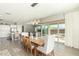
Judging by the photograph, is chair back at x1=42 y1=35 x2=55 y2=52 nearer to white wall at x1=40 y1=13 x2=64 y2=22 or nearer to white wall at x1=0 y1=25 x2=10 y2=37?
white wall at x1=40 y1=13 x2=64 y2=22

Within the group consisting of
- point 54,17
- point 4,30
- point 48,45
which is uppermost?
point 54,17

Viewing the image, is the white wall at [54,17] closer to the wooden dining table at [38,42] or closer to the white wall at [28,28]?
the white wall at [28,28]

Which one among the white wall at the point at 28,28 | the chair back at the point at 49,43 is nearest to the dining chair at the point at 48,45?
the chair back at the point at 49,43

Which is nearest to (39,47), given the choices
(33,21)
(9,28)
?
(33,21)

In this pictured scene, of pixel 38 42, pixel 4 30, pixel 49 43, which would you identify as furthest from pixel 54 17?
pixel 4 30

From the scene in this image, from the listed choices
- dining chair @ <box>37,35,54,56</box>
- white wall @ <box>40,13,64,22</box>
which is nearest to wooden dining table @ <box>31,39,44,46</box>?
dining chair @ <box>37,35,54,56</box>

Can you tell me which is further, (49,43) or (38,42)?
(38,42)

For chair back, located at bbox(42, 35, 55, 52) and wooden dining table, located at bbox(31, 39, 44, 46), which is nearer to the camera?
chair back, located at bbox(42, 35, 55, 52)

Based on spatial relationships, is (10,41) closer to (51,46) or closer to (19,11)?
(19,11)

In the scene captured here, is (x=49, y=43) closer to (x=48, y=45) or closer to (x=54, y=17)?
(x=48, y=45)

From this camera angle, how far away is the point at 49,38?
2.54 m

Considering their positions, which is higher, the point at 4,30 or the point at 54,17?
the point at 54,17

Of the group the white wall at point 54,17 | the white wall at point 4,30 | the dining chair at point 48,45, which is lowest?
the dining chair at point 48,45

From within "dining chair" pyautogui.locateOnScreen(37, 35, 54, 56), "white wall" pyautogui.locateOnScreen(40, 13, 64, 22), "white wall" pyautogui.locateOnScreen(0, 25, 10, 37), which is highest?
"white wall" pyautogui.locateOnScreen(40, 13, 64, 22)
